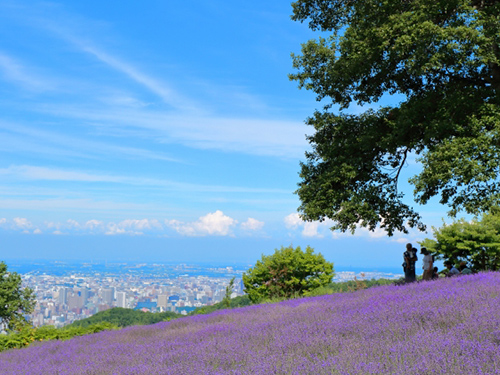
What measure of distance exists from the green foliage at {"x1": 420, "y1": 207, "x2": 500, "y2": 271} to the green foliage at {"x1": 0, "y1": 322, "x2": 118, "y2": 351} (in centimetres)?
1225

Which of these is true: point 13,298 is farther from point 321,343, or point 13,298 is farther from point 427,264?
point 321,343

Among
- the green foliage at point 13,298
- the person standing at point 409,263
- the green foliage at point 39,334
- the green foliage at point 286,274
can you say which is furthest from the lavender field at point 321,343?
the green foliage at point 13,298

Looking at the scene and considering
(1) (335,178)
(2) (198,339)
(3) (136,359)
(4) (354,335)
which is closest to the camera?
(4) (354,335)

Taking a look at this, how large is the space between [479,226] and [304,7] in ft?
37.5

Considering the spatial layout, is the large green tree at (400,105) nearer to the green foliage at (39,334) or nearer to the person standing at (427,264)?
the person standing at (427,264)

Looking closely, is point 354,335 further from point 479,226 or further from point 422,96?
point 422,96

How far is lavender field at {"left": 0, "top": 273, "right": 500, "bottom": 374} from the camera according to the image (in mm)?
4344

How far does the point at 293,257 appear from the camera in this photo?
18156mm

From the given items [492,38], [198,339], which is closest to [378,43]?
[492,38]

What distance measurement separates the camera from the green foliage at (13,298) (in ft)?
77.5

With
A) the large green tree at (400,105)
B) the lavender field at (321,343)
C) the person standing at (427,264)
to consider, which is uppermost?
the large green tree at (400,105)

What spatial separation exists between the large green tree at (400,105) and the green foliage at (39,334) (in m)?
8.64

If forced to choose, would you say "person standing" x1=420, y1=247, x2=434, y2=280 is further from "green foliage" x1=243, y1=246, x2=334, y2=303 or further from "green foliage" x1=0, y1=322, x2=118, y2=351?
"green foliage" x1=0, y1=322, x2=118, y2=351

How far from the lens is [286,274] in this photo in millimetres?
18125
